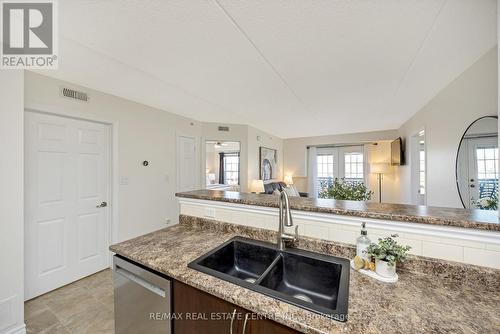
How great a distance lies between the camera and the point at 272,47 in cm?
162

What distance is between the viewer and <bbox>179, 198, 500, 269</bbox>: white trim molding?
0.87 metres

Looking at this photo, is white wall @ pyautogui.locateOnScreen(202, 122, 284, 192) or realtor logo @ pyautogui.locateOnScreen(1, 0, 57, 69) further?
white wall @ pyautogui.locateOnScreen(202, 122, 284, 192)

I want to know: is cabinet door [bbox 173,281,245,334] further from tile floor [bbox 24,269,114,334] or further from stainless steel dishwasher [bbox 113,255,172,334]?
tile floor [bbox 24,269,114,334]

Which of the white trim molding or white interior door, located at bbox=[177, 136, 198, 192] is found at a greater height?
white interior door, located at bbox=[177, 136, 198, 192]

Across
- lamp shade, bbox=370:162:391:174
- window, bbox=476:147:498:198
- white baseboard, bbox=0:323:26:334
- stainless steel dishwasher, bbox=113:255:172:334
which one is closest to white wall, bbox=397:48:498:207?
window, bbox=476:147:498:198

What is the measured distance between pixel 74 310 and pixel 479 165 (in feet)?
12.9

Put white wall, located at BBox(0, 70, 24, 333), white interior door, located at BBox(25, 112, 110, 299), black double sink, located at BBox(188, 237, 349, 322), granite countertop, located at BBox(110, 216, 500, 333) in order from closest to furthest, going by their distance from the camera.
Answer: granite countertop, located at BBox(110, 216, 500, 333) → black double sink, located at BBox(188, 237, 349, 322) → white wall, located at BBox(0, 70, 24, 333) → white interior door, located at BBox(25, 112, 110, 299)

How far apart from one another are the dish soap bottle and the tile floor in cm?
206

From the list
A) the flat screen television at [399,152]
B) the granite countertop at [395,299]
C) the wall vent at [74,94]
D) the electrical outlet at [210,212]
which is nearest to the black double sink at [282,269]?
the granite countertop at [395,299]

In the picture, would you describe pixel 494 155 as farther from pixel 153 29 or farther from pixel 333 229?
pixel 153 29

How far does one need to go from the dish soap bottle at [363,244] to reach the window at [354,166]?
5277 mm

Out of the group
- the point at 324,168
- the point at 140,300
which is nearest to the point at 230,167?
the point at 324,168

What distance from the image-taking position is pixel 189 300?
0.93 meters

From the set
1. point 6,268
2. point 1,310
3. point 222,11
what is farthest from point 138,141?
point 222,11
